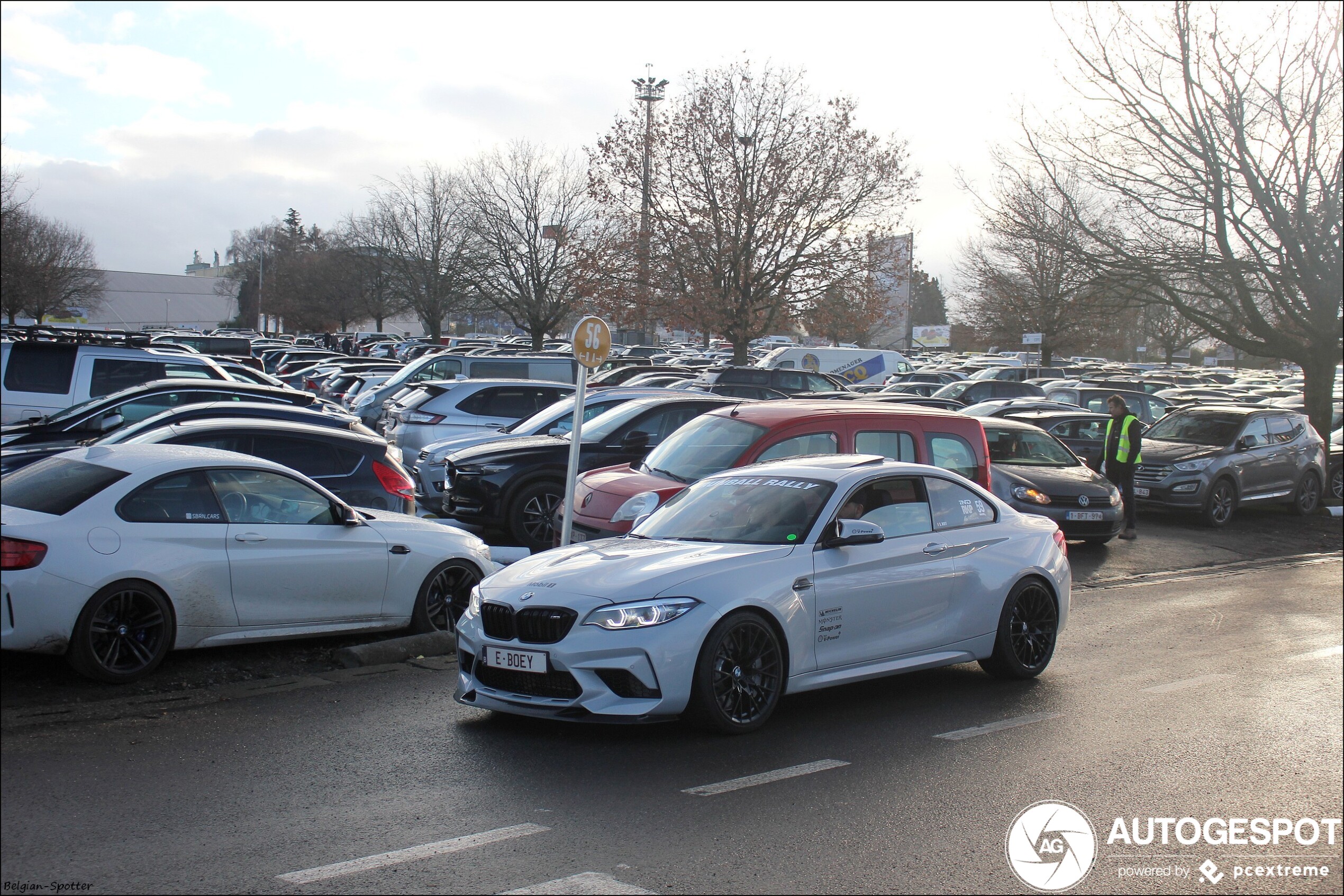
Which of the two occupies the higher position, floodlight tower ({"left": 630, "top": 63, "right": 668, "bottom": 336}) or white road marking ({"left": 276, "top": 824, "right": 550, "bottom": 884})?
floodlight tower ({"left": 630, "top": 63, "right": 668, "bottom": 336})

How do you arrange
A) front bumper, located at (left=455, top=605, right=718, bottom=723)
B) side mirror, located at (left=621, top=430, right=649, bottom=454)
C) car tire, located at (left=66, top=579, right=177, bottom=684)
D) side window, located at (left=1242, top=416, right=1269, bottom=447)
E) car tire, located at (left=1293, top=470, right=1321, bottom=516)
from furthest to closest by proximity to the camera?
car tire, located at (left=1293, top=470, right=1321, bottom=516) < side window, located at (left=1242, top=416, right=1269, bottom=447) < side mirror, located at (left=621, top=430, right=649, bottom=454) < car tire, located at (left=66, top=579, right=177, bottom=684) < front bumper, located at (left=455, top=605, right=718, bottom=723)

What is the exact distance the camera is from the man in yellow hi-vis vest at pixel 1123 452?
15469 millimetres

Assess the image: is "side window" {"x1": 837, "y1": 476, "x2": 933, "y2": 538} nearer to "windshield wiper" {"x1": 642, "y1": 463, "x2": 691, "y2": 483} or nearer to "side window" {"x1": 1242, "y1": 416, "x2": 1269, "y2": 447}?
"windshield wiper" {"x1": 642, "y1": 463, "x2": 691, "y2": 483}

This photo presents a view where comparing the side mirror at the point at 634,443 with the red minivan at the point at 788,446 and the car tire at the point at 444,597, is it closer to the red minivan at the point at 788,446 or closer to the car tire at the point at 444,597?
the red minivan at the point at 788,446

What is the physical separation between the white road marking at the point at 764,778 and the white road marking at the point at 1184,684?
2.88 m

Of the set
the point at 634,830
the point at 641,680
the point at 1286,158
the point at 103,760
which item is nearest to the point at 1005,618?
the point at 641,680

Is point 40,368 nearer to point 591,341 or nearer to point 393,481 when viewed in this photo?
point 393,481

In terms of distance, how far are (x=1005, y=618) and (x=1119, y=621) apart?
3130 mm

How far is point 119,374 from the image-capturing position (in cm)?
1582

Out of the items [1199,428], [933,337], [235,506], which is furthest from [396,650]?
[933,337]

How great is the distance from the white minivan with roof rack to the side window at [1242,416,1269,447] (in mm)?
15824

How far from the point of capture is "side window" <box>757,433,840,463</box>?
10.4m

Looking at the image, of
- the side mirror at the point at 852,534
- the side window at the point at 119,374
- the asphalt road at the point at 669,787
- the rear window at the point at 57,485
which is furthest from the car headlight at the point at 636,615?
the side window at the point at 119,374

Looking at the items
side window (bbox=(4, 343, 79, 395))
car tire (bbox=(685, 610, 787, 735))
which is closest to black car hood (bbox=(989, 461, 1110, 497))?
car tire (bbox=(685, 610, 787, 735))
